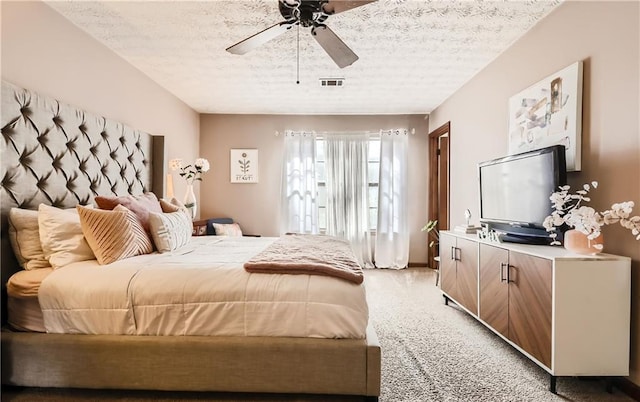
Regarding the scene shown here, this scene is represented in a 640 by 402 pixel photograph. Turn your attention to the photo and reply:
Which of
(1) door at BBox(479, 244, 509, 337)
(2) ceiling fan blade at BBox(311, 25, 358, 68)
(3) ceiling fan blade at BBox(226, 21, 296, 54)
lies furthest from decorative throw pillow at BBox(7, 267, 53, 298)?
(1) door at BBox(479, 244, 509, 337)

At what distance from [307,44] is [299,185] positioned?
8.16 ft

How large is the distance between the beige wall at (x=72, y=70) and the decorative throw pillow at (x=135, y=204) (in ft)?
2.56

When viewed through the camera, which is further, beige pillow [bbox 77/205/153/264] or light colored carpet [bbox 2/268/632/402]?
beige pillow [bbox 77/205/153/264]

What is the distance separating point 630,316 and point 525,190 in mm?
939

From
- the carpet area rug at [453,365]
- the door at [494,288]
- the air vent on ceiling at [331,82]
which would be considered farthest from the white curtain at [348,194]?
the door at [494,288]

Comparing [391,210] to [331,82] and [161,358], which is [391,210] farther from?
[161,358]

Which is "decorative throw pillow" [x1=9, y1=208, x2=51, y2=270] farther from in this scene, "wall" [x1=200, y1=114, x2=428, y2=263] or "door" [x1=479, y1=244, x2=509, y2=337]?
"wall" [x1=200, y1=114, x2=428, y2=263]

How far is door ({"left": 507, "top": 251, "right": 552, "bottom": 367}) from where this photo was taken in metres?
1.84

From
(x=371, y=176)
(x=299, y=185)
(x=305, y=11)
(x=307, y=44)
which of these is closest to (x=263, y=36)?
(x=305, y=11)

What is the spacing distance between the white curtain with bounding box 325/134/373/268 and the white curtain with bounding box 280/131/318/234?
0.81 feet

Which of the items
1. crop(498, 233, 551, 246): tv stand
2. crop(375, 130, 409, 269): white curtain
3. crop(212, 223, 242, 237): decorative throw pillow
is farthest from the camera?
crop(375, 130, 409, 269): white curtain

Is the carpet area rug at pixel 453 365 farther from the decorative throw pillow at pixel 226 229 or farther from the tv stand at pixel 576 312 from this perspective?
the decorative throw pillow at pixel 226 229

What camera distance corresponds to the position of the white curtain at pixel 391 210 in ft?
16.3

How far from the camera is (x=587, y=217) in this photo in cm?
175
